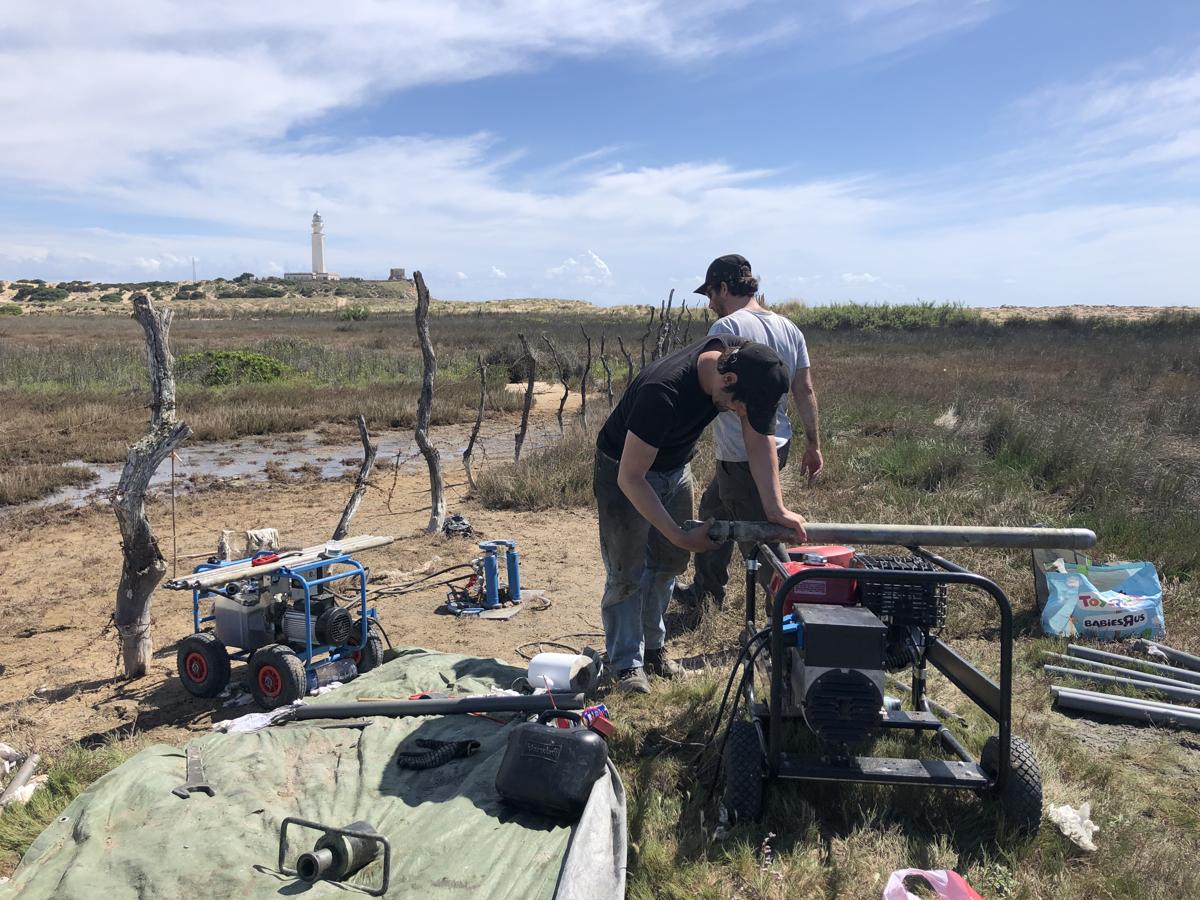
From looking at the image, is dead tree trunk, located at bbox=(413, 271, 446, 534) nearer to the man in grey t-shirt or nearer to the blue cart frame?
the blue cart frame

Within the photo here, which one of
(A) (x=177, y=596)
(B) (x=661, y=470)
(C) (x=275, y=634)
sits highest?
(B) (x=661, y=470)

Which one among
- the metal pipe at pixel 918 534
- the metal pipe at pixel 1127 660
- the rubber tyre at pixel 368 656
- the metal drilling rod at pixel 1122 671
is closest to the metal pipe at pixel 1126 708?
the metal drilling rod at pixel 1122 671

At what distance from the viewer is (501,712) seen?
3717 mm

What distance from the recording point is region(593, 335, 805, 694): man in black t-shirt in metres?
3.10

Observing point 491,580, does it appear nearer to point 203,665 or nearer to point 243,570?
point 243,570

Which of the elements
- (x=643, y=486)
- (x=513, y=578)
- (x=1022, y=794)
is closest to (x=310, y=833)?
(x=643, y=486)

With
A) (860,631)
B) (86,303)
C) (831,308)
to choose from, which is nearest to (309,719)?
(860,631)

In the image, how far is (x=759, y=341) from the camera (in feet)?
14.6

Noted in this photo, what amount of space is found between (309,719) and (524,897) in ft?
5.51

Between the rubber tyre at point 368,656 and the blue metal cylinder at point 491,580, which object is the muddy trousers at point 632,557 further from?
the blue metal cylinder at point 491,580

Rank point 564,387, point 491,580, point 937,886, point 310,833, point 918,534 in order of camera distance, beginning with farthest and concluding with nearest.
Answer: point 564,387, point 491,580, point 918,534, point 310,833, point 937,886

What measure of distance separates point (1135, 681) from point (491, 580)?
3820 mm

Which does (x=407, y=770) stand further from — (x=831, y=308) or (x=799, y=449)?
(x=831, y=308)

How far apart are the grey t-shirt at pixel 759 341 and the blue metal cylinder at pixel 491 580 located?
1.94 meters
